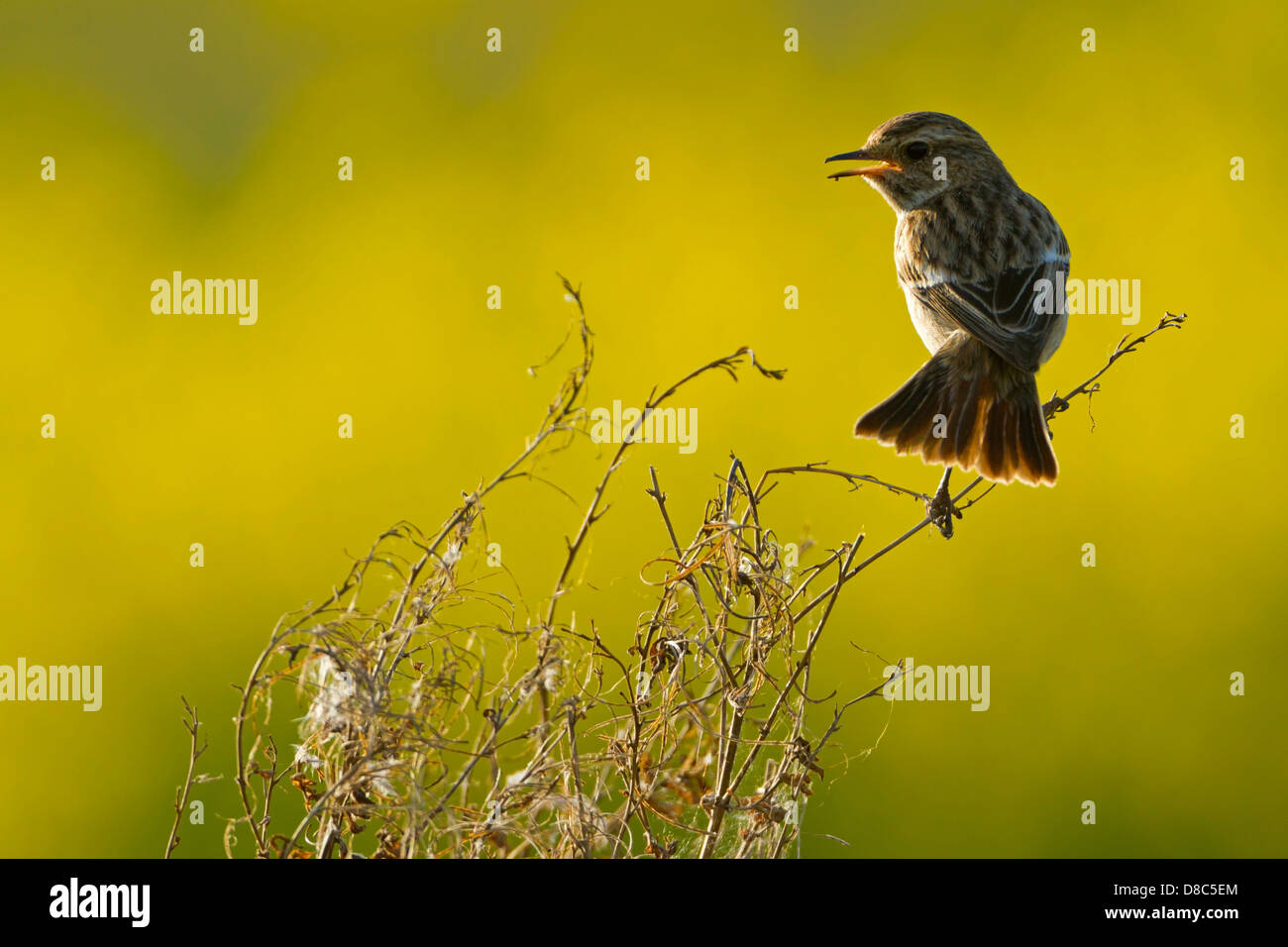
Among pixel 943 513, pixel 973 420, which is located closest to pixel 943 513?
pixel 943 513

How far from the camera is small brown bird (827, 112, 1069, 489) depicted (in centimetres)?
400

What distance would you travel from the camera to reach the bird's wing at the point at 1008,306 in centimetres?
414

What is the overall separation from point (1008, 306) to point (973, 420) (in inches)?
19.4

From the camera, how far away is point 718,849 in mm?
2285

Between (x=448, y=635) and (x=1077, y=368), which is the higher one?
(x=1077, y=368)

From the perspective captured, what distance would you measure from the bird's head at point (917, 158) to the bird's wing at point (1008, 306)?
466mm

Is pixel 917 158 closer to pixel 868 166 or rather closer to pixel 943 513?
pixel 868 166

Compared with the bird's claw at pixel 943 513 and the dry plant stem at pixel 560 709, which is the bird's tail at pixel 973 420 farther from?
the dry plant stem at pixel 560 709

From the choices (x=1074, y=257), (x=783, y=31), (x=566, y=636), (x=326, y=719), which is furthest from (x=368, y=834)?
(x=783, y=31)

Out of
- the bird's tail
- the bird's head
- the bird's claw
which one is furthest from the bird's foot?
the bird's head

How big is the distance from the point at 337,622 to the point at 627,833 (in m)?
0.62

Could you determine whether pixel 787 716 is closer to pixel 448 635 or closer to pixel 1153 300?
pixel 448 635

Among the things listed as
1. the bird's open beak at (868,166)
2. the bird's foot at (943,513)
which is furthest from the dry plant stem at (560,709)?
the bird's open beak at (868,166)

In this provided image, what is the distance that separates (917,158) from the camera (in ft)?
15.7
